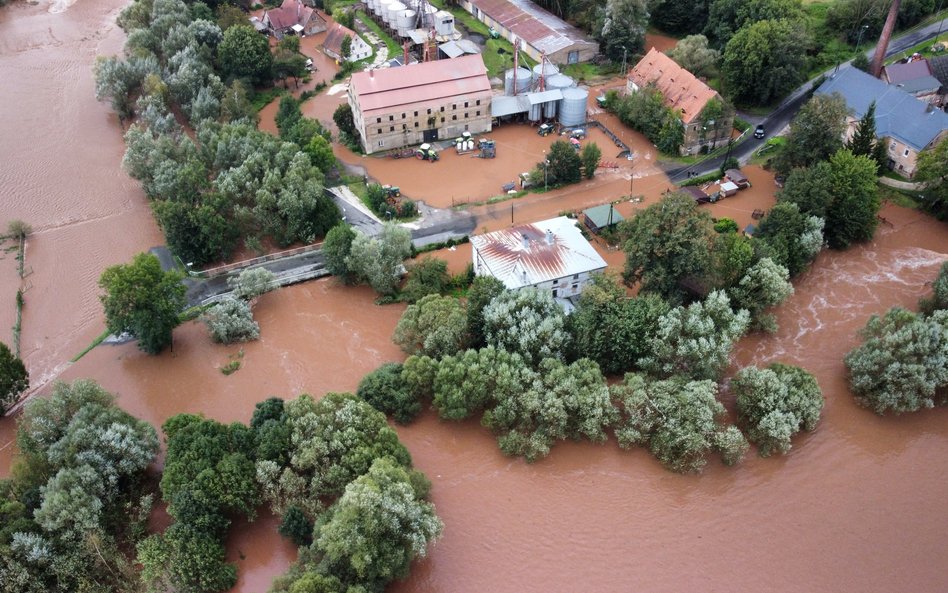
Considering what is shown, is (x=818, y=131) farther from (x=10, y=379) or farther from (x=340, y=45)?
(x=10, y=379)

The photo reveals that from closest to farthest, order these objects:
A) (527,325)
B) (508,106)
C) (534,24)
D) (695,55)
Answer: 1. (527,325)
2. (508,106)
3. (695,55)
4. (534,24)

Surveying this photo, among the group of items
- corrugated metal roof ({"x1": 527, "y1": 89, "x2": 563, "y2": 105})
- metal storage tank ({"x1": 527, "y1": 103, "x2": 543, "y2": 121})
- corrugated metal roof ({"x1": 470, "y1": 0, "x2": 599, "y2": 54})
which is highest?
corrugated metal roof ({"x1": 470, "y1": 0, "x2": 599, "y2": 54})

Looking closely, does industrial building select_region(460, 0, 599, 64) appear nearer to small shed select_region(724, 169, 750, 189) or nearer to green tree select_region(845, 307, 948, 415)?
small shed select_region(724, 169, 750, 189)

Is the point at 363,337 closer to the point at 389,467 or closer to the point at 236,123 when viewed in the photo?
the point at 389,467

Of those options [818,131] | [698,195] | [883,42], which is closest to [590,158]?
[698,195]

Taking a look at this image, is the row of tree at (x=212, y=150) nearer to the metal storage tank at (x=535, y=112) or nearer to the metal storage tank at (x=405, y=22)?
the metal storage tank at (x=405, y=22)

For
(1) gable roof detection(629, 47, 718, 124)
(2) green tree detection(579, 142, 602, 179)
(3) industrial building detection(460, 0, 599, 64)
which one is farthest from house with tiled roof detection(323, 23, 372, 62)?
(2) green tree detection(579, 142, 602, 179)

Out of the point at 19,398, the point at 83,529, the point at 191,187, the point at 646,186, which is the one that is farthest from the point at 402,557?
the point at 646,186
